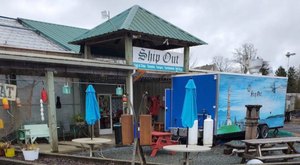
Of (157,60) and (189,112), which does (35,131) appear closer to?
(157,60)

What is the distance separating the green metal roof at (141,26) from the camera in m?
11.3

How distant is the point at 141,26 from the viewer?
11.5 meters

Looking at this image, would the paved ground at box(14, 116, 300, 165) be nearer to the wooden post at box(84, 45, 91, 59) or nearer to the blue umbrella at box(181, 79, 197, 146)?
the blue umbrella at box(181, 79, 197, 146)

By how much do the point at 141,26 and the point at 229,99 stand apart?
4.43 m

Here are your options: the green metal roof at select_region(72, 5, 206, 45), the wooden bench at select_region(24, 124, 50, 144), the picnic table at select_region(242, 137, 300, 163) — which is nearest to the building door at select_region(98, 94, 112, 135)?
the green metal roof at select_region(72, 5, 206, 45)

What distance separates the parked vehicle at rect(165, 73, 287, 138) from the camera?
33.0ft

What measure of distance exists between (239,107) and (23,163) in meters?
7.59

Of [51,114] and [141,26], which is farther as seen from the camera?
[141,26]

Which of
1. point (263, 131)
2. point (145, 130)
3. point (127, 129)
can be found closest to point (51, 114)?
point (127, 129)

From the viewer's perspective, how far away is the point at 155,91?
16062mm

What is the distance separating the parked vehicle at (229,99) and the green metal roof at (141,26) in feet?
7.26

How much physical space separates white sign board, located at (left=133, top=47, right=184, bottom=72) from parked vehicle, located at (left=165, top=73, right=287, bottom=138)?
1.11 metres

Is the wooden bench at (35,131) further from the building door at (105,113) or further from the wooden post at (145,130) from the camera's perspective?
the wooden post at (145,130)

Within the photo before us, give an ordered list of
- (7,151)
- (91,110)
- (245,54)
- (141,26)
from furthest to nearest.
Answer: (245,54), (141,26), (91,110), (7,151)
